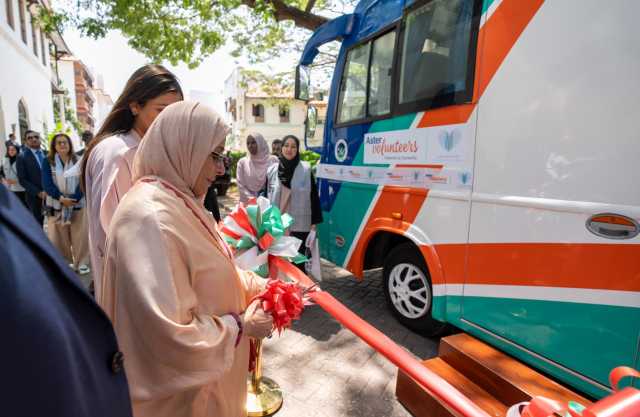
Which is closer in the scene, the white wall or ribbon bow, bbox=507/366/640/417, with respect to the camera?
Result: ribbon bow, bbox=507/366/640/417

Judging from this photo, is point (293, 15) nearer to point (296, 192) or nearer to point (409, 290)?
point (296, 192)

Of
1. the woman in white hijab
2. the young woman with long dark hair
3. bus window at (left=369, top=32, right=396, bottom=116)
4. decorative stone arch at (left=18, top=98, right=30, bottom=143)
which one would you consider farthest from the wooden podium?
decorative stone arch at (left=18, top=98, right=30, bottom=143)

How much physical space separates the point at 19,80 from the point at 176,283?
683 inches

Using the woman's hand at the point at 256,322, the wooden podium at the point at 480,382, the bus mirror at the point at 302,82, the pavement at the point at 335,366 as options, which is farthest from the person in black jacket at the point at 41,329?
the bus mirror at the point at 302,82

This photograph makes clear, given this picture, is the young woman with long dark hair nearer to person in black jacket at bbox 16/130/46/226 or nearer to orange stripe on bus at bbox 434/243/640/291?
orange stripe on bus at bbox 434/243/640/291

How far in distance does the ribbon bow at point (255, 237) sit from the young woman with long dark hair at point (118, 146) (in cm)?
57

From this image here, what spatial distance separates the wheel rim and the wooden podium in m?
0.70

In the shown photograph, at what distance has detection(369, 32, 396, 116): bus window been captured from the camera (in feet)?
11.9

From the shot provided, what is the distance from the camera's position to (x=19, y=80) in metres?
13.9

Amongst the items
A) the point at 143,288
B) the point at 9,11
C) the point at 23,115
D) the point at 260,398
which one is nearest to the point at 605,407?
the point at 143,288

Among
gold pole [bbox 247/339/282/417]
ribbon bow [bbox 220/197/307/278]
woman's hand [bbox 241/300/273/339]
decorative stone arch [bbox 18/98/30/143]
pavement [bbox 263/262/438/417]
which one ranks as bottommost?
pavement [bbox 263/262/438/417]

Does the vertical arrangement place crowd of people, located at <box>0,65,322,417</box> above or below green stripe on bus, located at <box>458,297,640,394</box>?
above

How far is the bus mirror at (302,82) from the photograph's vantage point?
4820mm

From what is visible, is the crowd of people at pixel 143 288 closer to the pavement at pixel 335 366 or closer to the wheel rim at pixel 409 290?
the pavement at pixel 335 366
